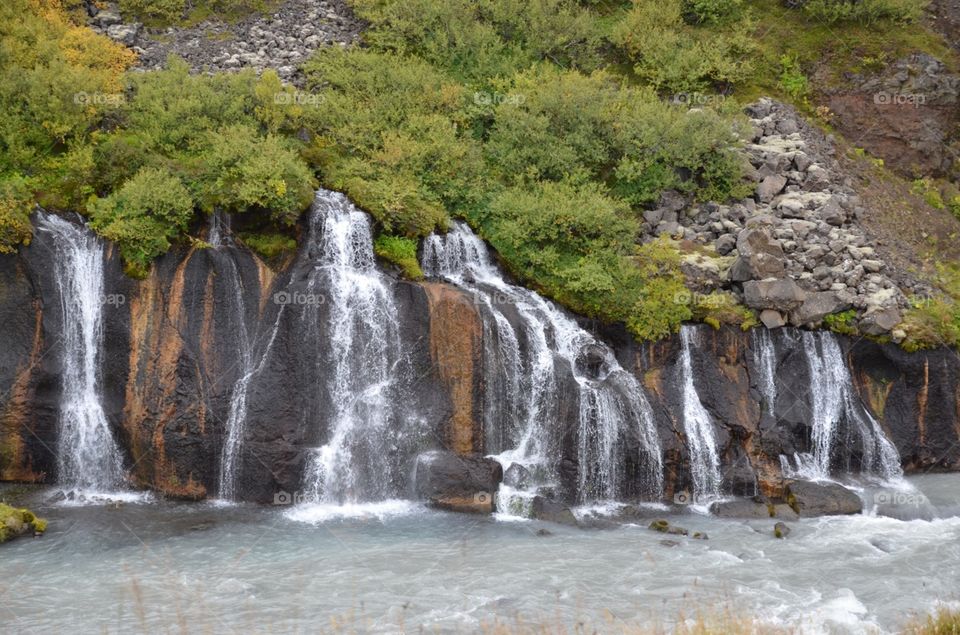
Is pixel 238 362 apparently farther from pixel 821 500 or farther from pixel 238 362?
pixel 821 500

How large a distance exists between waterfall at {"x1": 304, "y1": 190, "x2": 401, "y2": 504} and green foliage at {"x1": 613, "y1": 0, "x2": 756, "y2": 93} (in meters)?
12.0

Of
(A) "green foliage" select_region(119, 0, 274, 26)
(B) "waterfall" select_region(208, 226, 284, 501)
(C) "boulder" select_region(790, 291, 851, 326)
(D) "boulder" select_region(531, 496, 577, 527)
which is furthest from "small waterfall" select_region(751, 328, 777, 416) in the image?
(A) "green foliage" select_region(119, 0, 274, 26)

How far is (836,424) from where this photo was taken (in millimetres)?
18609

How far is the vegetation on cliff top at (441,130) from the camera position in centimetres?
1770

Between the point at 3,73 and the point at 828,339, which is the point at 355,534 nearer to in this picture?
the point at 828,339

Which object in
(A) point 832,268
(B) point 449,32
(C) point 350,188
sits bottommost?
(A) point 832,268

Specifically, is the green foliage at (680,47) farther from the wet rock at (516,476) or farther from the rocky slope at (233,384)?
the wet rock at (516,476)

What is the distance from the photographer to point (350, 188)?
19109mm

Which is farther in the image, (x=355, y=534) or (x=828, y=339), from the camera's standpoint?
(x=828, y=339)

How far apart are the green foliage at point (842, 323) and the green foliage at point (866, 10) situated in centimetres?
1266

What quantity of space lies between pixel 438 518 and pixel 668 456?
5.05 metres

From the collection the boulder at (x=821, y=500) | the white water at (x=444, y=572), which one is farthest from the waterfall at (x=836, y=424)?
the white water at (x=444, y=572)

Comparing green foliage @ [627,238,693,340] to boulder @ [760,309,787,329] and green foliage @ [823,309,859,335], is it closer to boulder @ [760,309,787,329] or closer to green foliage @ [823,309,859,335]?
boulder @ [760,309,787,329]

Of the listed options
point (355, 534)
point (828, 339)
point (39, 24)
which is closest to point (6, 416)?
point (355, 534)
